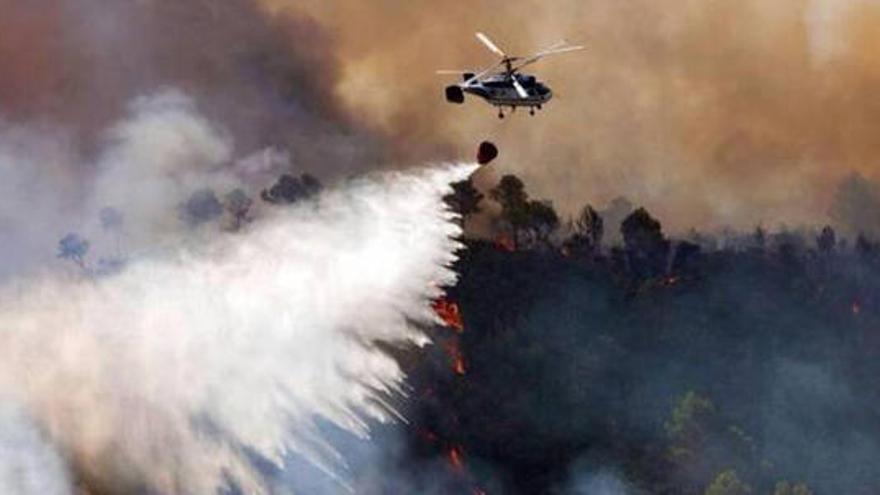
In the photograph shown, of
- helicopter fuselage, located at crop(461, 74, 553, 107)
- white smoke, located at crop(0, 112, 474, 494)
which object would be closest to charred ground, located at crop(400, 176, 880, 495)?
white smoke, located at crop(0, 112, 474, 494)

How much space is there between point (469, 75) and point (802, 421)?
43909 millimetres

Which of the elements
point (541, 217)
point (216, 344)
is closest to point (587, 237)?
point (541, 217)

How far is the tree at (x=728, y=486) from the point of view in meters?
86.7

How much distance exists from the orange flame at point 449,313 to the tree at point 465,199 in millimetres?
13413

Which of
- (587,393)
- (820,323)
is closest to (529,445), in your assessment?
→ (587,393)

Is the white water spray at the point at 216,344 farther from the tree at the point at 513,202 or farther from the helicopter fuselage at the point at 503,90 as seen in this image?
the tree at the point at 513,202

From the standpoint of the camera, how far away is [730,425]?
314ft

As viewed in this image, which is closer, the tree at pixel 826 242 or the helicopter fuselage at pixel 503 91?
the helicopter fuselage at pixel 503 91

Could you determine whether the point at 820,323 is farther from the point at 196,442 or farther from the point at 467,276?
the point at 196,442

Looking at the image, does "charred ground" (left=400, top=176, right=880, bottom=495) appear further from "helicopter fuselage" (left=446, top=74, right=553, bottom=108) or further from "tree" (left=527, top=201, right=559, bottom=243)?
"helicopter fuselage" (left=446, top=74, right=553, bottom=108)

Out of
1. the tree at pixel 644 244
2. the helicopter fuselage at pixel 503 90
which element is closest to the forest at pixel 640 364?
the tree at pixel 644 244

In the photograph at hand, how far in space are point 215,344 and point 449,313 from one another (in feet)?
120

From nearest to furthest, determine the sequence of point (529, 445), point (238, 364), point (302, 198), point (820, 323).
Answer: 1. point (238, 364)
2. point (302, 198)
3. point (529, 445)
4. point (820, 323)

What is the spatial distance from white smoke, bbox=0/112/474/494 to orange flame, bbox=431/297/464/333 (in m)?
27.0
